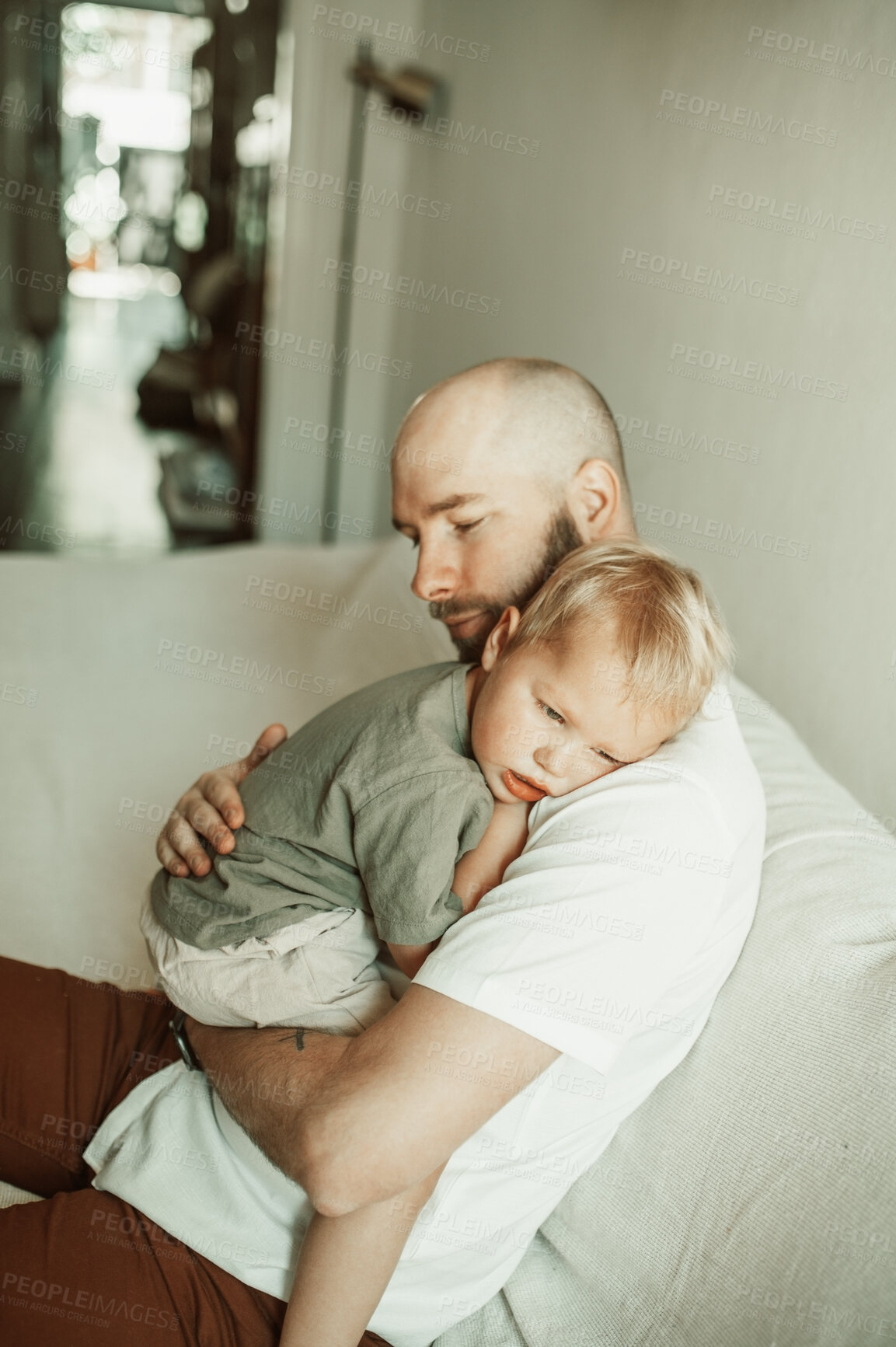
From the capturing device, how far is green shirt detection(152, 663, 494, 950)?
0.92 metres

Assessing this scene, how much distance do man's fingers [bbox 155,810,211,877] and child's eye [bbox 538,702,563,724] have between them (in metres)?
0.40

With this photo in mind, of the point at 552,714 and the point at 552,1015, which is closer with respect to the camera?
the point at 552,1015

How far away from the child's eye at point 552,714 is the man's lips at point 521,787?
6 cm

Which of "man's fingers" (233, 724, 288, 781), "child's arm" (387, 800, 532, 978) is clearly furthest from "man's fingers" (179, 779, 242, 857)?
"child's arm" (387, 800, 532, 978)

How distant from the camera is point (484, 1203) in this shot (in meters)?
0.90

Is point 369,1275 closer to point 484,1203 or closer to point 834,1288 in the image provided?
point 484,1203

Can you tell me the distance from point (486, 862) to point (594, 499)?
573 mm

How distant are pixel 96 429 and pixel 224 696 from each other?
5395mm

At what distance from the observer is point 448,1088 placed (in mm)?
778

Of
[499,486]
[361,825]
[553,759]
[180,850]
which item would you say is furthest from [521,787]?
[499,486]

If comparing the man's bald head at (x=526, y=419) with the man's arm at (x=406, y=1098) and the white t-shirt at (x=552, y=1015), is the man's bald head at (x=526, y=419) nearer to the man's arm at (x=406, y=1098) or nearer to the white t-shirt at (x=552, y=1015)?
the white t-shirt at (x=552, y=1015)

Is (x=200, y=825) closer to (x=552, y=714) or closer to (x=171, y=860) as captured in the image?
(x=171, y=860)

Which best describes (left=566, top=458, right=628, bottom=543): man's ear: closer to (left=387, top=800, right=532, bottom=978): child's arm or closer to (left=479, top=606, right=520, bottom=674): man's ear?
(left=479, top=606, right=520, bottom=674): man's ear

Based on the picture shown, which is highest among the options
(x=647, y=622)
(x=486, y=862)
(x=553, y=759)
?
(x=647, y=622)
